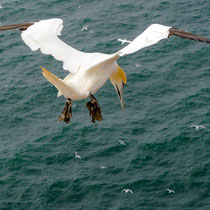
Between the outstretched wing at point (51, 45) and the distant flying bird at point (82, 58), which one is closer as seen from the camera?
the distant flying bird at point (82, 58)

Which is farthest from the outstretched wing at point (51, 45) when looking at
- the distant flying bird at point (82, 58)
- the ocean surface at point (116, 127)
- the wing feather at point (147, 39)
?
the ocean surface at point (116, 127)

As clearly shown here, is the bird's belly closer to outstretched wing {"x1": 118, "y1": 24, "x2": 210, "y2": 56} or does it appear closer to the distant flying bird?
the distant flying bird

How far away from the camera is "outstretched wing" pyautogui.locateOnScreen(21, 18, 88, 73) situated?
2720cm

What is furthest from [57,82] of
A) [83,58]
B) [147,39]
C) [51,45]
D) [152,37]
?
[152,37]

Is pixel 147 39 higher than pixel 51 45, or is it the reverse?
pixel 147 39

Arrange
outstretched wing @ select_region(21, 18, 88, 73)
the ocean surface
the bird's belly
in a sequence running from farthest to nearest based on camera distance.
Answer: the ocean surface
outstretched wing @ select_region(21, 18, 88, 73)
the bird's belly

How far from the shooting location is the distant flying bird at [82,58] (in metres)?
25.6

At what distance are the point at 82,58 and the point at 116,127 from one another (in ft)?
121

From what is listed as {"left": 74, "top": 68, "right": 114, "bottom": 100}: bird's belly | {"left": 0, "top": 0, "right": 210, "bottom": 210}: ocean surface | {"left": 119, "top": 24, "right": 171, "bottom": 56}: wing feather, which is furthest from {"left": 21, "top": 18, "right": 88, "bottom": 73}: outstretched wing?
{"left": 0, "top": 0, "right": 210, "bottom": 210}: ocean surface

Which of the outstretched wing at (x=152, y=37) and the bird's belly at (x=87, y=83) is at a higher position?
the outstretched wing at (x=152, y=37)

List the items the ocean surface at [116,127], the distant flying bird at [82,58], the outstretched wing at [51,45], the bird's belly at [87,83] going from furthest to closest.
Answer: the ocean surface at [116,127] < the outstretched wing at [51,45] < the bird's belly at [87,83] < the distant flying bird at [82,58]

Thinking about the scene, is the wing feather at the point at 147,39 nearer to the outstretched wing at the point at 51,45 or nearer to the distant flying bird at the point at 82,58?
the distant flying bird at the point at 82,58

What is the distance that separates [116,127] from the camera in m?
63.7

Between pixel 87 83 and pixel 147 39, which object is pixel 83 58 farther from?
pixel 147 39
